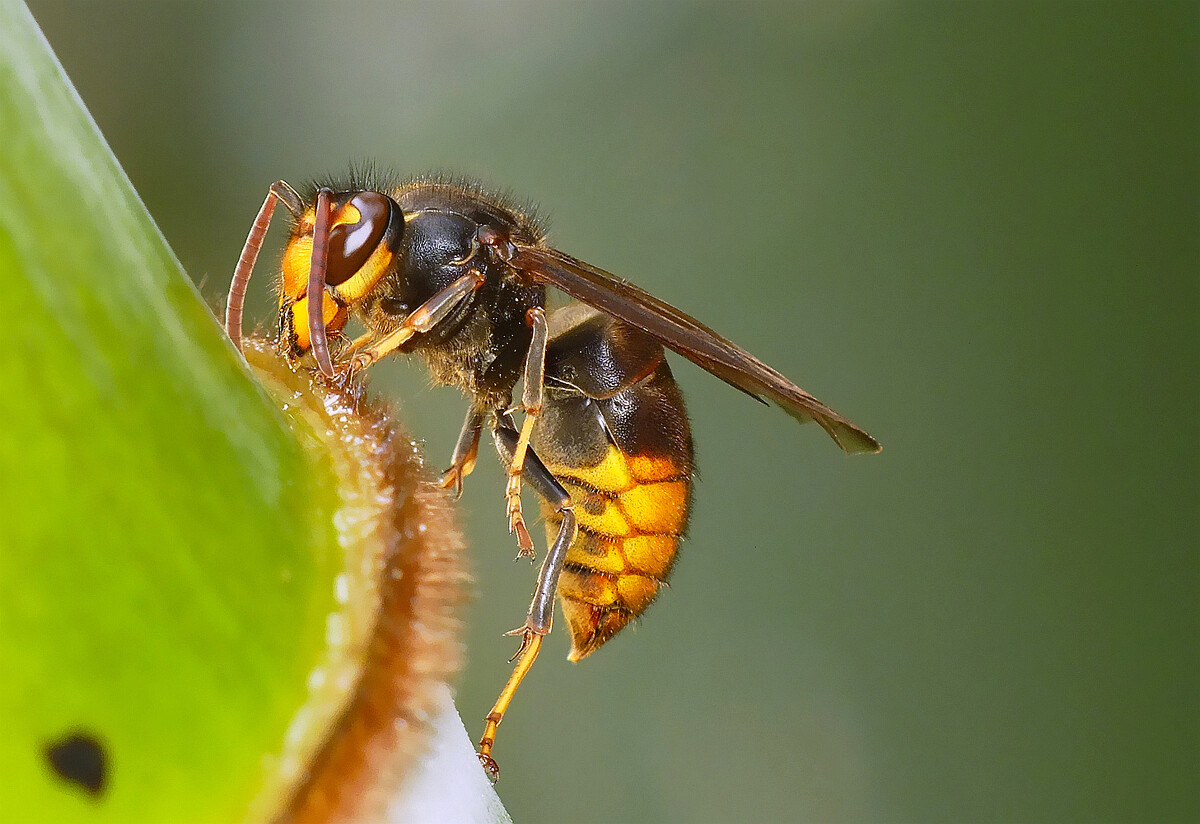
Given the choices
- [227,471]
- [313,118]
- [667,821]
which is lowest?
[667,821]

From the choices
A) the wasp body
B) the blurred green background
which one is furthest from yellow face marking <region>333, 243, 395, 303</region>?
the blurred green background

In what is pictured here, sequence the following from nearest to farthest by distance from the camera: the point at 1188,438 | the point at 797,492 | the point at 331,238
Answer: the point at 331,238 < the point at 1188,438 < the point at 797,492

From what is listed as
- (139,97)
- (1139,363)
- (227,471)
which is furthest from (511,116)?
(227,471)

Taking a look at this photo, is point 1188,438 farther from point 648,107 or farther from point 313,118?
point 313,118

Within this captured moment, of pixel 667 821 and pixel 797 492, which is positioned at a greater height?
pixel 797 492

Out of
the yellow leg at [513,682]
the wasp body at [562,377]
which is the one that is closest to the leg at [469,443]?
the wasp body at [562,377]

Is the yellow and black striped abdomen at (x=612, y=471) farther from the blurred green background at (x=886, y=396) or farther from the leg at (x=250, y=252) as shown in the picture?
the blurred green background at (x=886, y=396)

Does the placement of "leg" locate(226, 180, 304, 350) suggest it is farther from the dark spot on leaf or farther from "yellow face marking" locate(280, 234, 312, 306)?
the dark spot on leaf
